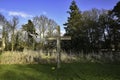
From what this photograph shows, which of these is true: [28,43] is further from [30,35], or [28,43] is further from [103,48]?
[103,48]

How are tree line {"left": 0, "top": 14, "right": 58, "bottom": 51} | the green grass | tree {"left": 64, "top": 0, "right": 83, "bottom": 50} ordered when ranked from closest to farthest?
the green grass
tree {"left": 64, "top": 0, "right": 83, "bottom": 50}
tree line {"left": 0, "top": 14, "right": 58, "bottom": 51}

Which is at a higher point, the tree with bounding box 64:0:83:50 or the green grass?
the tree with bounding box 64:0:83:50

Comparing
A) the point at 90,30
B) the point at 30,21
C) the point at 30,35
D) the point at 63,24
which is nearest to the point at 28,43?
the point at 30,35

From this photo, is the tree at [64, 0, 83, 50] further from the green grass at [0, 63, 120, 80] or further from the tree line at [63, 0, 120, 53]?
the green grass at [0, 63, 120, 80]

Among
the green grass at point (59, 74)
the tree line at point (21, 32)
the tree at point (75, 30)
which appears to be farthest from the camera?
the tree line at point (21, 32)

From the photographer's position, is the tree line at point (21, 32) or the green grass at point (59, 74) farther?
the tree line at point (21, 32)

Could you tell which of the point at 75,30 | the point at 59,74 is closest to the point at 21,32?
the point at 75,30

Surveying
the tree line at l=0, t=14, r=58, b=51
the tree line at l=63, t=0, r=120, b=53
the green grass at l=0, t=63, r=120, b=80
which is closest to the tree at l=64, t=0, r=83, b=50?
the tree line at l=63, t=0, r=120, b=53

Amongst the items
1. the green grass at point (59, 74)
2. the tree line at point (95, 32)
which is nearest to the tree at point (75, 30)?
the tree line at point (95, 32)

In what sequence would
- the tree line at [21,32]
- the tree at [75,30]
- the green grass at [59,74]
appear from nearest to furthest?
the green grass at [59,74] → the tree at [75,30] → the tree line at [21,32]

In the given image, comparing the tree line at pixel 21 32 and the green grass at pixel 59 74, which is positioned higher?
the tree line at pixel 21 32

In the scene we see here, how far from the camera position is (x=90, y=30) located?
35219 millimetres

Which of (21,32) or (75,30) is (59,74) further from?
(21,32)

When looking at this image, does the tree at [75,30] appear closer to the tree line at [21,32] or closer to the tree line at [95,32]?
the tree line at [95,32]
